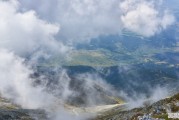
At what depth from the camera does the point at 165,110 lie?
7466 inches

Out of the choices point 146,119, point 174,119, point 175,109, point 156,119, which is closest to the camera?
point 174,119

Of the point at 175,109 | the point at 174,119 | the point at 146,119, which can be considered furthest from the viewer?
the point at 175,109

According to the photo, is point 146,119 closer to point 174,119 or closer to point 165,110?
point 174,119

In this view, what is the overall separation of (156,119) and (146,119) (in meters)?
10.4

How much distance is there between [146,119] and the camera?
159375 mm

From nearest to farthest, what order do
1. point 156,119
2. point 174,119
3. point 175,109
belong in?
point 174,119, point 156,119, point 175,109

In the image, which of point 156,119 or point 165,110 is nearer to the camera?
point 156,119

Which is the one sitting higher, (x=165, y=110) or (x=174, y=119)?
(x=165, y=110)

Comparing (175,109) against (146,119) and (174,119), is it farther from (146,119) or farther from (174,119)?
(174,119)

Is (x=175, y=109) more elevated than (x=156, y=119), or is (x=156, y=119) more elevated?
(x=175, y=109)

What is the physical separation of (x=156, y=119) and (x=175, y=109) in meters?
35.3

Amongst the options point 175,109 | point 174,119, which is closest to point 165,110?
point 175,109

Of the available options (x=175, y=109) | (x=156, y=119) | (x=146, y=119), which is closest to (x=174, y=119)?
(x=156, y=119)

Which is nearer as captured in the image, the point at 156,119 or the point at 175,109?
the point at 156,119
